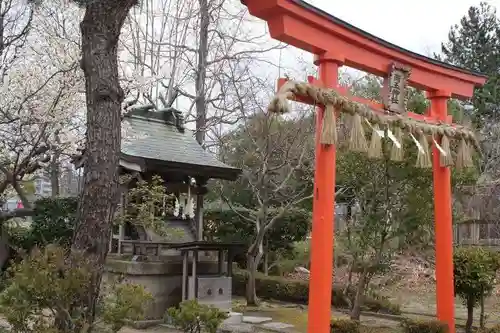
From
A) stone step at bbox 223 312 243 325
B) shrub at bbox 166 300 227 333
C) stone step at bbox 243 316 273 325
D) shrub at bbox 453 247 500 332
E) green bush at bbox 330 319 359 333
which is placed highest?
shrub at bbox 453 247 500 332

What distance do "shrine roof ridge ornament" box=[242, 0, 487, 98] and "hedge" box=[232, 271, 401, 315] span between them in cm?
577

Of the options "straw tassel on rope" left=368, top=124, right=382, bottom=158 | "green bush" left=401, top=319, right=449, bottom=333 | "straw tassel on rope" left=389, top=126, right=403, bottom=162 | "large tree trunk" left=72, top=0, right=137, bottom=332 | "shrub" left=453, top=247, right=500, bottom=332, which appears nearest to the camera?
"large tree trunk" left=72, top=0, right=137, bottom=332

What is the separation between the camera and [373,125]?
6.90m

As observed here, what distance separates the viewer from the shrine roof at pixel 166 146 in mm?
10812

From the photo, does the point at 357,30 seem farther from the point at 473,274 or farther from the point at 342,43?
the point at 473,274

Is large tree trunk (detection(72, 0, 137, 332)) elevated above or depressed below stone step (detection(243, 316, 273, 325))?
above

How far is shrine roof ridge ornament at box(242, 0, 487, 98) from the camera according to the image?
19.3 feet

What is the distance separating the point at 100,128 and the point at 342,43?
3.14 metres

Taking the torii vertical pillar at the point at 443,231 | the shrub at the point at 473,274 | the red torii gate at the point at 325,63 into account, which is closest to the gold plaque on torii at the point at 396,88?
the red torii gate at the point at 325,63

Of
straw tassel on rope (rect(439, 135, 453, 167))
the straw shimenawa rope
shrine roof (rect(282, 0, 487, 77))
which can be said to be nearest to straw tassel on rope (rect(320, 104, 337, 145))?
the straw shimenawa rope

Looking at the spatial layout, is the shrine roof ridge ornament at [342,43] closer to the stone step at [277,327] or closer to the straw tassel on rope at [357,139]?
the straw tassel on rope at [357,139]

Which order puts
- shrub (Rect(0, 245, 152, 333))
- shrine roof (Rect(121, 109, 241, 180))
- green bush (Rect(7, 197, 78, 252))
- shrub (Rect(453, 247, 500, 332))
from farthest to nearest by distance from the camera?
green bush (Rect(7, 197, 78, 252)) < shrine roof (Rect(121, 109, 241, 180)) < shrub (Rect(453, 247, 500, 332)) < shrub (Rect(0, 245, 152, 333))

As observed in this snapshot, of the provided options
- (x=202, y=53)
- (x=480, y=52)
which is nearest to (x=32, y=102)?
(x=202, y=53)

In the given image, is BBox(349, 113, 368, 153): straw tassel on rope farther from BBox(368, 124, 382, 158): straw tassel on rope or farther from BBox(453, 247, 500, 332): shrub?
BBox(453, 247, 500, 332): shrub
